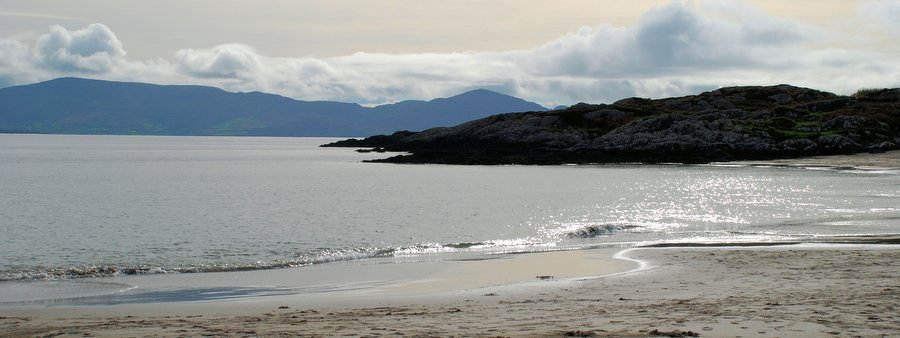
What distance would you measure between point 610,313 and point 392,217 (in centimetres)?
3059

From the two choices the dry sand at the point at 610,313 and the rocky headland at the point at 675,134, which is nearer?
the dry sand at the point at 610,313

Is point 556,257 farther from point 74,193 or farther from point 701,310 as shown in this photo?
point 74,193

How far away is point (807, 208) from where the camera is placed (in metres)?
47.0

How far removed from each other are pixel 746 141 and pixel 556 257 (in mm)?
99997

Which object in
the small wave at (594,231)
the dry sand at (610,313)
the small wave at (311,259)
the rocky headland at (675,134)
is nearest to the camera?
the dry sand at (610,313)

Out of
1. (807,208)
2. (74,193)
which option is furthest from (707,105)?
(74,193)

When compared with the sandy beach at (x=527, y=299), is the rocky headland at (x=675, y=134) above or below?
above

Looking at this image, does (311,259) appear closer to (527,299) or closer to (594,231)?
(527,299)

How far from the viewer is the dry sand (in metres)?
13.6

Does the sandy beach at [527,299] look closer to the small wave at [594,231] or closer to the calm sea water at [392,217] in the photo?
the calm sea water at [392,217]

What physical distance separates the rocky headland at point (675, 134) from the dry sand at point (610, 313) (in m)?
93.1

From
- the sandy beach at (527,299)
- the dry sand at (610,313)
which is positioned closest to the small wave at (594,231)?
the sandy beach at (527,299)

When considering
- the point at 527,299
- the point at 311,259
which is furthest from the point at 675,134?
the point at 527,299

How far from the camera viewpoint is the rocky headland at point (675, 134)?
11544 cm
